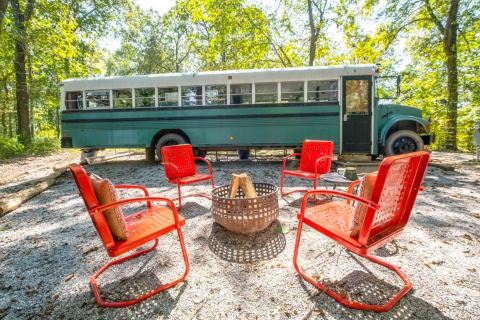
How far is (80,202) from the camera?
4.55 meters

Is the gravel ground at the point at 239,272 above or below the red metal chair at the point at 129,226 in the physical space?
below

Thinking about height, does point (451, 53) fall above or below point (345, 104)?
above

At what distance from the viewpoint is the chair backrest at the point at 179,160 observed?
3.98 meters

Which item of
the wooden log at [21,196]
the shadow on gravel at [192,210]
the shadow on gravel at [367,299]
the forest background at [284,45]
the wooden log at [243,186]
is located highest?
the forest background at [284,45]

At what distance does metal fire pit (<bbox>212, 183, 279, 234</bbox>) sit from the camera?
2758mm

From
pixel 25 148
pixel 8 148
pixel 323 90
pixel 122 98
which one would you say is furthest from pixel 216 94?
pixel 25 148

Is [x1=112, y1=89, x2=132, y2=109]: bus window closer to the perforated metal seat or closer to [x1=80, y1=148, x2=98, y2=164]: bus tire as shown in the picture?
[x1=80, y1=148, x2=98, y2=164]: bus tire

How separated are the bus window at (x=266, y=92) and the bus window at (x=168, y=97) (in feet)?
7.84

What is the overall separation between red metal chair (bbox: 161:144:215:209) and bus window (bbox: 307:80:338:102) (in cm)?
431

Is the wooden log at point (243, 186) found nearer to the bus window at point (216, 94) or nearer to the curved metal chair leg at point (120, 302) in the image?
the curved metal chair leg at point (120, 302)

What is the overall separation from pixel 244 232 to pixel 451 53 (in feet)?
44.7

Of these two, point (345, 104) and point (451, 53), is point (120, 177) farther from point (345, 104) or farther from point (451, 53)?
point (451, 53)

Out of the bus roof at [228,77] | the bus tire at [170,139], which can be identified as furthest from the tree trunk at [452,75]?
the bus tire at [170,139]

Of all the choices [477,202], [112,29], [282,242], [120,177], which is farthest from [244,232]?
[112,29]
